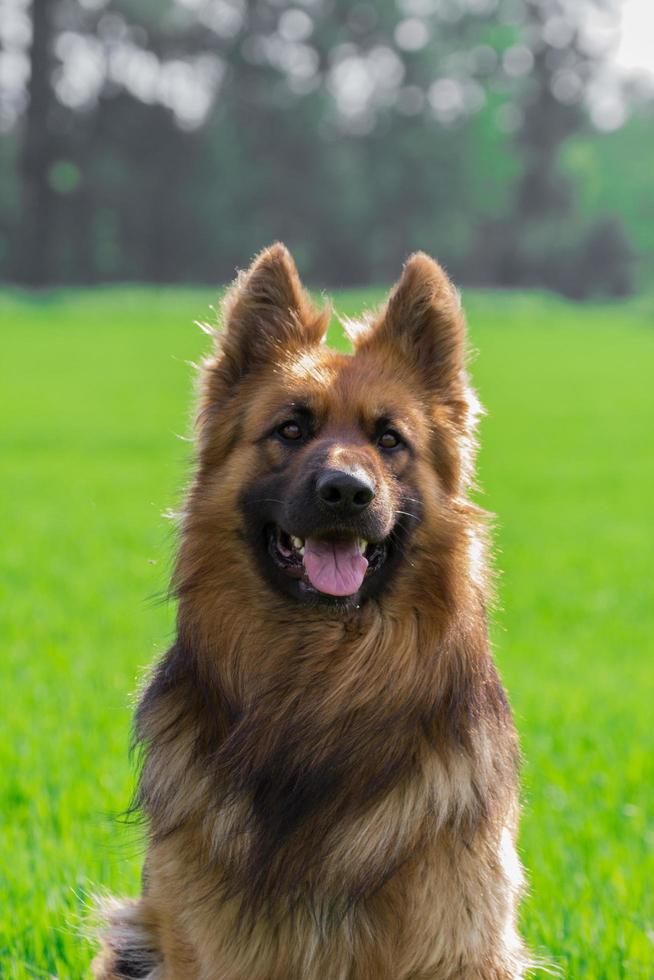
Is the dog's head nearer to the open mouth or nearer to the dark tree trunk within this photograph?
the open mouth

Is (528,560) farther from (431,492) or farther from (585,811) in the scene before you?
(431,492)

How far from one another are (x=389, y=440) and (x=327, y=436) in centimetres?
21

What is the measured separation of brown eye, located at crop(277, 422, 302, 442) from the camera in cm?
377

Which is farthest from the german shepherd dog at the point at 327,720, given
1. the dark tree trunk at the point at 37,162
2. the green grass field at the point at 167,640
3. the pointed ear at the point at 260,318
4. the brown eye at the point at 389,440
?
the dark tree trunk at the point at 37,162

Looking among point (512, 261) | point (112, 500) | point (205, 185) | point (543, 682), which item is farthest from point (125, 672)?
point (512, 261)

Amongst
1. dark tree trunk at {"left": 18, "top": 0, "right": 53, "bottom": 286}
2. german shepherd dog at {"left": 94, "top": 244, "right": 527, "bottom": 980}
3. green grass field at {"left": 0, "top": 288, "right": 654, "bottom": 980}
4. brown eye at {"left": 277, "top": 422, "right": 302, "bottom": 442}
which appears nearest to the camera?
german shepherd dog at {"left": 94, "top": 244, "right": 527, "bottom": 980}

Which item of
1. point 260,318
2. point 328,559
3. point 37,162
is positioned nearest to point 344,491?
point 328,559

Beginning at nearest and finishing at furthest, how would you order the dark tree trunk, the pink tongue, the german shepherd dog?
1. the german shepherd dog
2. the pink tongue
3. the dark tree trunk

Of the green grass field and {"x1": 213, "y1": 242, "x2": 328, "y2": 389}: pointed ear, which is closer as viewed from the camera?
{"x1": 213, "y1": 242, "x2": 328, "y2": 389}: pointed ear

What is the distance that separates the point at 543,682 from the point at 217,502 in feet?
15.2

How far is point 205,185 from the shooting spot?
54281 mm

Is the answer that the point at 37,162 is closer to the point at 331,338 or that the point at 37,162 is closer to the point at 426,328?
the point at 331,338

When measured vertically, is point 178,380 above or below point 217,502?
below

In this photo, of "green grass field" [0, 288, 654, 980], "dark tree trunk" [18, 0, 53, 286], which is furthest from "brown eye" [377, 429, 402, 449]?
"dark tree trunk" [18, 0, 53, 286]
